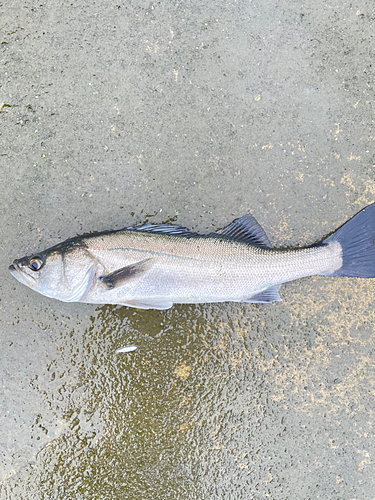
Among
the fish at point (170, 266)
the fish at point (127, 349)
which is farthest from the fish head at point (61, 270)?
the fish at point (127, 349)

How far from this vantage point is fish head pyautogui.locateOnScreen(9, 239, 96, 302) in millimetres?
2852

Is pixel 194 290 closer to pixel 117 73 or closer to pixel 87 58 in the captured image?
pixel 117 73

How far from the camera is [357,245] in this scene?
3.12 metres

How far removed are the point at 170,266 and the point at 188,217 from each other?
706 mm

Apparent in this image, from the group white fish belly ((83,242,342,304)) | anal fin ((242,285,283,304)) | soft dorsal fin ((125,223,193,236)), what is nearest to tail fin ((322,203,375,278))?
white fish belly ((83,242,342,304))

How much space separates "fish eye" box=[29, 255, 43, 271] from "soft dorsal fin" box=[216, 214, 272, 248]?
1740 mm

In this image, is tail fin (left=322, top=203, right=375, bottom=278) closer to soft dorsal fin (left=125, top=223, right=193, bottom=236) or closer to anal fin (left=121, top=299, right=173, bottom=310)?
soft dorsal fin (left=125, top=223, right=193, bottom=236)

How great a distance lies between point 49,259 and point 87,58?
86.0 inches

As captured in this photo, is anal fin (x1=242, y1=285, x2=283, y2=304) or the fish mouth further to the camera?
anal fin (x1=242, y1=285, x2=283, y2=304)

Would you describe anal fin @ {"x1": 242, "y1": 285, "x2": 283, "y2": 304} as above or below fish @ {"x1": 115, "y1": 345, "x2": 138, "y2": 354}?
above

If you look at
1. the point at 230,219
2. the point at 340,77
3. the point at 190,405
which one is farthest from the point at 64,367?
the point at 340,77

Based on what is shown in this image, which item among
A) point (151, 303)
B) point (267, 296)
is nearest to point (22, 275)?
point (151, 303)

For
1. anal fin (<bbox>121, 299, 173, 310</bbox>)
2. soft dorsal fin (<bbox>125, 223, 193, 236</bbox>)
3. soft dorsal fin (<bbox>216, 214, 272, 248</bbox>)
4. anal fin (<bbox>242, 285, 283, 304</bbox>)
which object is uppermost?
soft dorsal fin (<bbox>125, 223, 193, 236</bbox>)

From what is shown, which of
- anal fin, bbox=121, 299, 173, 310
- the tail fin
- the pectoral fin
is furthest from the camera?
the tail fin
